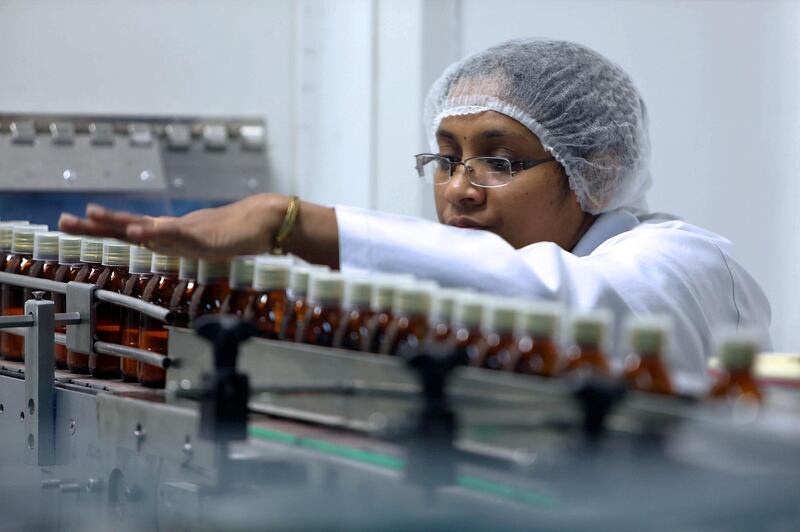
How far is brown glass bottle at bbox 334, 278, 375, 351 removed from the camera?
1462 mm

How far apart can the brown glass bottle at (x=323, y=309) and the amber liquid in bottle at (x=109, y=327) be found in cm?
55

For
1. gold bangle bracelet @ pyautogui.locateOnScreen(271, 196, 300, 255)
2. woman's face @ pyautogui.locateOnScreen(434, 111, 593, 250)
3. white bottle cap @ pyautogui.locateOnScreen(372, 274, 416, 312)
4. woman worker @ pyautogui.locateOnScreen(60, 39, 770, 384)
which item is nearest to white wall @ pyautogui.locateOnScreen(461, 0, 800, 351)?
woman worker @ pyautogui.locateOnScreen(60, 39, 770, 384)

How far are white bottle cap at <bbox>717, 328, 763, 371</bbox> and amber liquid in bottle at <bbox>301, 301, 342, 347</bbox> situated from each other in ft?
1.78

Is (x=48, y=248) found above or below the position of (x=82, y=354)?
above

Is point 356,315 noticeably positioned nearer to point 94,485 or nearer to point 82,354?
point 94,485

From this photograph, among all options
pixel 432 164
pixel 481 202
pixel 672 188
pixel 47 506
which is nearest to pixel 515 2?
pixel 672 188

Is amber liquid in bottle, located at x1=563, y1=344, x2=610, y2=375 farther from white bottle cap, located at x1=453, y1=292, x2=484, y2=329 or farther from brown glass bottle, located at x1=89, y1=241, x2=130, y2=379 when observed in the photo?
brown glass bottle, located at x1=89, y1=241, x2=130, y2=379

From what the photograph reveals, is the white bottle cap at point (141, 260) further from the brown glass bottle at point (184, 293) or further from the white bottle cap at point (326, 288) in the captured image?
the white bottle cap at point (326, 288)

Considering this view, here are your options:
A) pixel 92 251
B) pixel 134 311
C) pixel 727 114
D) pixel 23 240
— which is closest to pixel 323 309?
pixel 134 311

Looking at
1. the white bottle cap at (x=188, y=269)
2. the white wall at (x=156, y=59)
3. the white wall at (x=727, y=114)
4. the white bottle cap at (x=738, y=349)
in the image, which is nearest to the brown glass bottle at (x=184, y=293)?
the white bottle cap at (x=188, y=269)

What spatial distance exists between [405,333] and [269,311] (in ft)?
0.97

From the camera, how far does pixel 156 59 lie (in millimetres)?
4559

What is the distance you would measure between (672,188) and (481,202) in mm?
1681

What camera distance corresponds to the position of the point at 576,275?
78.7 inches
